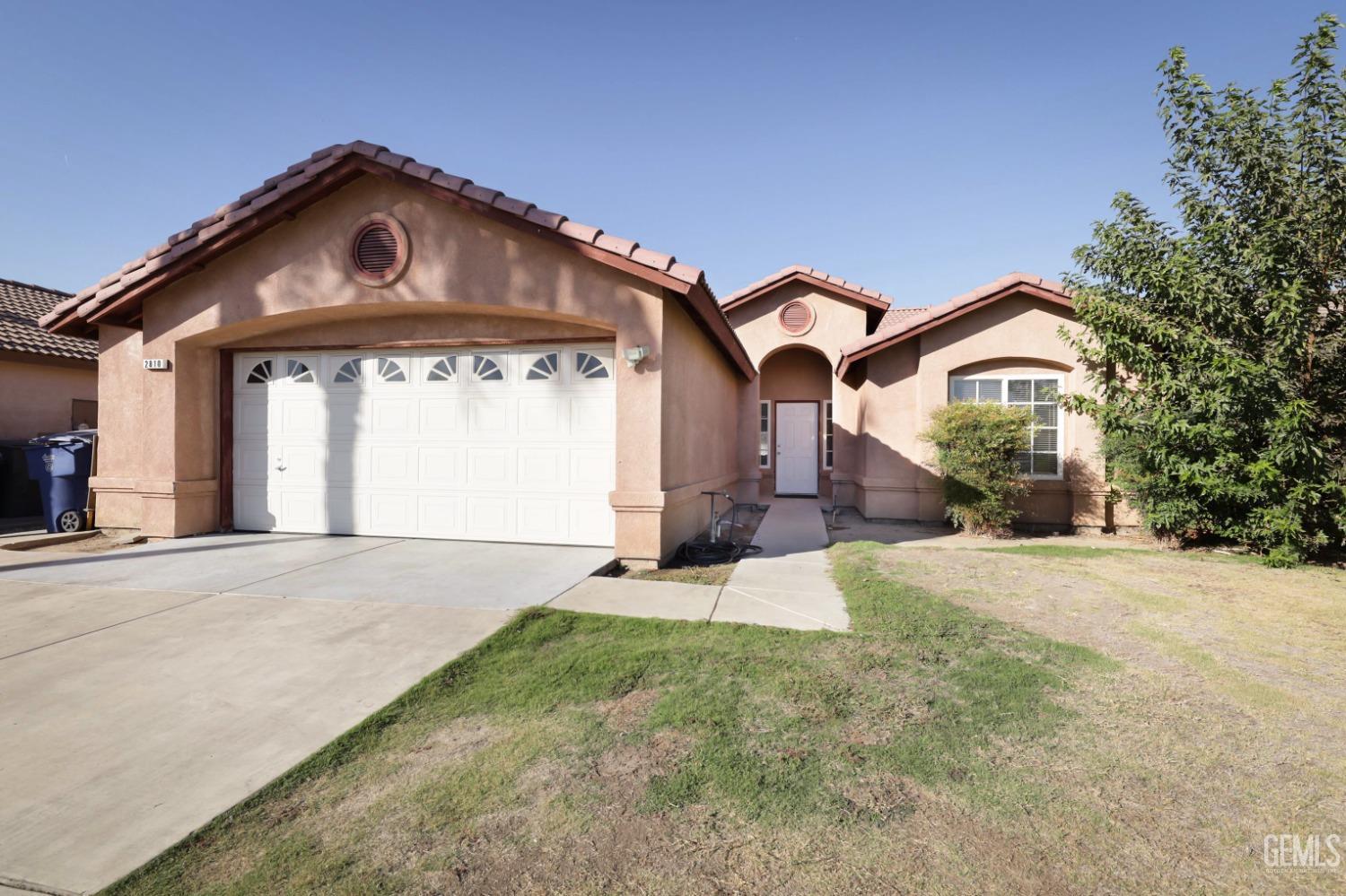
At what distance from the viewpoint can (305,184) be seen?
23.5 ft

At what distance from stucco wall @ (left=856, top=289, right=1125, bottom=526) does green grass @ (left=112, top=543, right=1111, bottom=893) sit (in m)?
6.59

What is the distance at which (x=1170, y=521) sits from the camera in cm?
832

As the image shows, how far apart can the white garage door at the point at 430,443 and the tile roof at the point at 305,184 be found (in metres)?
1.38

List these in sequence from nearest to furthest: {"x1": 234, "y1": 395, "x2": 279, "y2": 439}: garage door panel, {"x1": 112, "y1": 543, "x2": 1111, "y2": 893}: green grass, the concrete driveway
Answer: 1. {"x1": 112, "y1": 543, "x2": 1111, "y2": 893}: green grass
2. the concrete driveway
3. {"x1": 234, "y1": 395, "x2": 279, "y2": 439}: garage door panel

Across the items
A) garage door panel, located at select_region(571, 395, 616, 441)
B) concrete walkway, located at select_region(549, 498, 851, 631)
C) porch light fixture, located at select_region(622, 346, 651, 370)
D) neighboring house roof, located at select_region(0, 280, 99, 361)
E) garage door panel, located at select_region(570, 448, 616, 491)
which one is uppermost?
neighboring house roof, located at select_region(0, 280, 99, 361)

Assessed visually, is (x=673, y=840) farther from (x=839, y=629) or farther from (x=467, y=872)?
(x=839, y=629)

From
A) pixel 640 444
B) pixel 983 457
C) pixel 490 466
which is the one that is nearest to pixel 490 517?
pixel 490 466

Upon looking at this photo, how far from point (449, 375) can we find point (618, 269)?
2.83 metres

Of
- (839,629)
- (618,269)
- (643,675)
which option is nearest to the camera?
(643,675)

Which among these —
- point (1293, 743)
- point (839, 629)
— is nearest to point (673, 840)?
point (839, 629)

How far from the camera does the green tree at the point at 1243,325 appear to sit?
714cm

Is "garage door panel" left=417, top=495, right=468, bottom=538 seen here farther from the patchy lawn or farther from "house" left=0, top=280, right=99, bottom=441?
"house" left=0, top=280, right=99, bottom=441

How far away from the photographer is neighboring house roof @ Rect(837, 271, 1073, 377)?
32.0 ft

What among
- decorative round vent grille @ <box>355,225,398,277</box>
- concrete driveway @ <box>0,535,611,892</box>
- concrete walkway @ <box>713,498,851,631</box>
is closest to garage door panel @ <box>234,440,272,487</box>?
concrete driveway @ <box>0,535,611,892</box>
